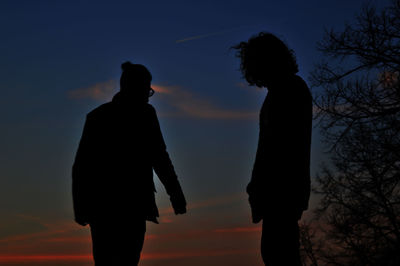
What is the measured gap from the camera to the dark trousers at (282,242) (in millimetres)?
3100

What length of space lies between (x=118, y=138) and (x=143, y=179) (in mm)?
436

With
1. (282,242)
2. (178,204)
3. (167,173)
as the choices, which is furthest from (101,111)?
(282,242)

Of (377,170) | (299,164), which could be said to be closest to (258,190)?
(299,164)

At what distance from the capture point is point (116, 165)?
3828mm

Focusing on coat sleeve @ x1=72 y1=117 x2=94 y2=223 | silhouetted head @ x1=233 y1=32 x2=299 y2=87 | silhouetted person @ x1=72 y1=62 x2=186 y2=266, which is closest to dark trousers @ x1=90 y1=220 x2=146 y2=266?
silhouetted person @ x1=72 y1=62 x2=186 y2=266

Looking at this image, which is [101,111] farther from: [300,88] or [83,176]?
[300,88]

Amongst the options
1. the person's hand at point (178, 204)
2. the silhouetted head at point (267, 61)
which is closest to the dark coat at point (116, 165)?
the person's hand at point (178, 204)

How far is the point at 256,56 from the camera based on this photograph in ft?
11.9

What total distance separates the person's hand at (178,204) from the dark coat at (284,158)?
111 cm

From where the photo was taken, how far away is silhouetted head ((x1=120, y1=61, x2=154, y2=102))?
393cm

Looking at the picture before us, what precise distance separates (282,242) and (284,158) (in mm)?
604

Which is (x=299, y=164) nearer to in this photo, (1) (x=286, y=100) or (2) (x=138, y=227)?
(1) (x=286, y=100)

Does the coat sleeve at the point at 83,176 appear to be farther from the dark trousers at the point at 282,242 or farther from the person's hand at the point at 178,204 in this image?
the dark trousers at the point at 282,242

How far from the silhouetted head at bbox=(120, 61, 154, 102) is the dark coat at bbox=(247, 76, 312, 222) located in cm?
126
